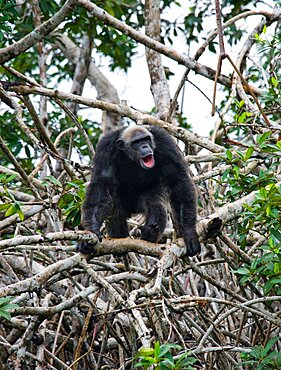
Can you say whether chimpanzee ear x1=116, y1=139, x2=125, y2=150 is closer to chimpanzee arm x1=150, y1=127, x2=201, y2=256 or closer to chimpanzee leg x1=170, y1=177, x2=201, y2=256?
chimpanzee arm x1=150, y1=127, x2=201, y2=256

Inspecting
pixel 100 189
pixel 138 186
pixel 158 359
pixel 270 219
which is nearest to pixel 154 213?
pixel 138 186

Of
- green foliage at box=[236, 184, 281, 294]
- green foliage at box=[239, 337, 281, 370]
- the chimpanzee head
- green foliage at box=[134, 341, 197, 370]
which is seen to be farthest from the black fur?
green foliage at box=[134, 341, 197, 370]

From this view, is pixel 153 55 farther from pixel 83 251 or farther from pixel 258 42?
pixel 83 251

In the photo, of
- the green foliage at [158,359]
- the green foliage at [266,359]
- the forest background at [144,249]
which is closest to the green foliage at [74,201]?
the forest background at [144,249]

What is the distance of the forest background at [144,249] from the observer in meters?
5.23

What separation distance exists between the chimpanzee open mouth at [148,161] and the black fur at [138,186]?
41mm

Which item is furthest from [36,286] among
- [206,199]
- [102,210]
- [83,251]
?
[206,199]

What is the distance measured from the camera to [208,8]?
1089cm

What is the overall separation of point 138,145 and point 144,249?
1.34 metres

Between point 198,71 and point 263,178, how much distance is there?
99.2 inches

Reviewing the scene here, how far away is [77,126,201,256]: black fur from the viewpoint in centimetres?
634

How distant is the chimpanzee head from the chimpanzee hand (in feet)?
2.65

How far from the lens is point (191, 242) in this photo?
5988mm

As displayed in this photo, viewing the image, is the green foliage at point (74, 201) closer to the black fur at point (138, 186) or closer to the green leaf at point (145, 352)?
the black fur at point (138, 186)
